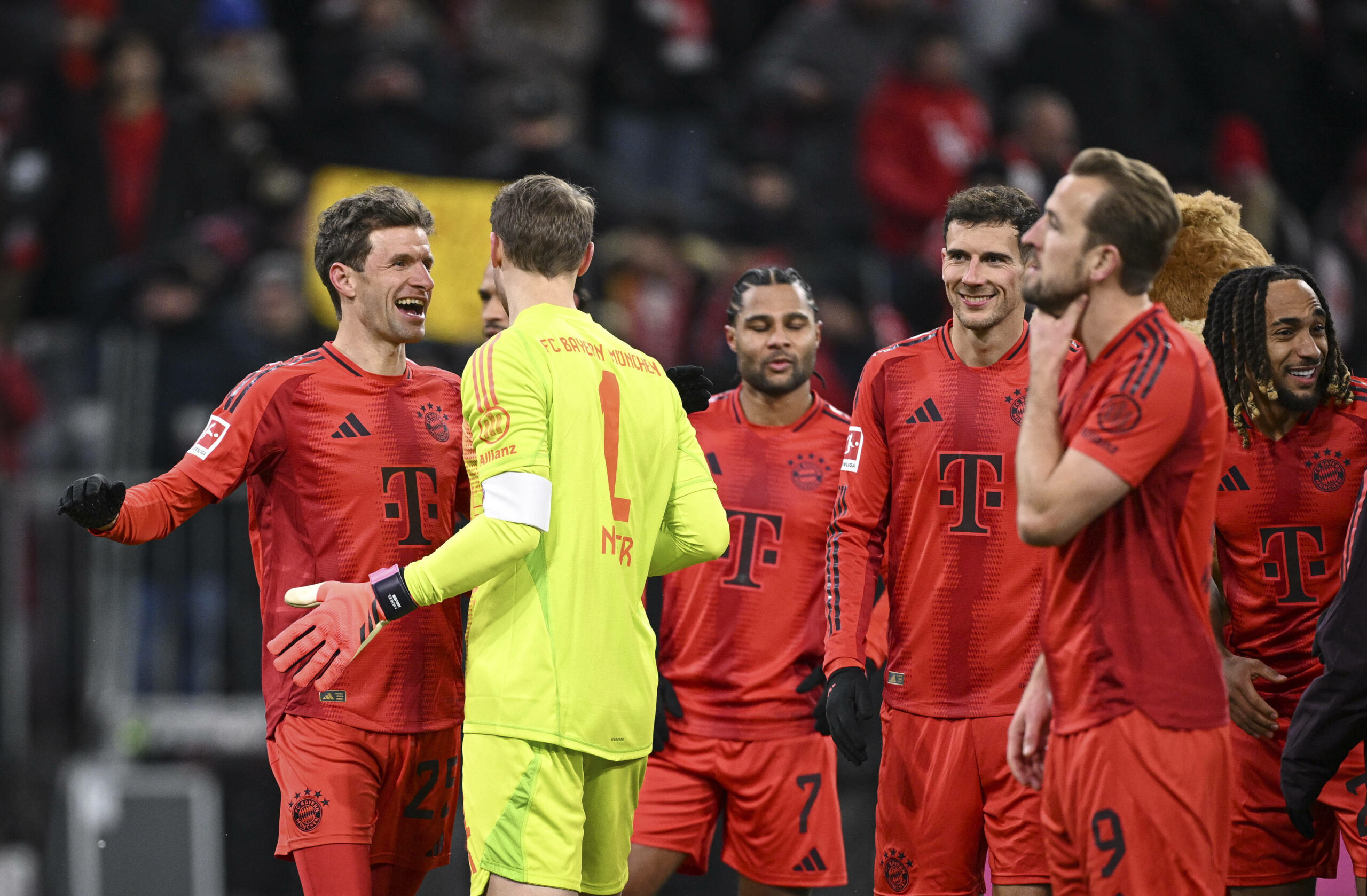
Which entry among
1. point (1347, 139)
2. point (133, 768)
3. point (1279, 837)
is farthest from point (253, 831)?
point (1347, 139)

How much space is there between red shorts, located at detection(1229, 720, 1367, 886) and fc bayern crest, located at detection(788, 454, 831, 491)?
1.65 meters

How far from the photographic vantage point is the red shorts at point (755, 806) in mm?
5016

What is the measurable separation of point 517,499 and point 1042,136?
762cm

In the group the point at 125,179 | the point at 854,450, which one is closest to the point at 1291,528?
the point at 854,450

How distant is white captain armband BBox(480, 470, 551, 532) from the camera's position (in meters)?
3.40

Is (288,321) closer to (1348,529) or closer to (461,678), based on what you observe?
(461,678)

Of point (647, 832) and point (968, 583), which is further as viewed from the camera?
point (647, 832)

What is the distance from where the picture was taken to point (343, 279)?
4.54 metres

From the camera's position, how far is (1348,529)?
4.25m

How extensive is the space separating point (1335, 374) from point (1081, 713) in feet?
6.31

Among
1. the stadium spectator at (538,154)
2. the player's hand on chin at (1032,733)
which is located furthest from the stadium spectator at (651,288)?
the player's hand on chin at (1032,733)

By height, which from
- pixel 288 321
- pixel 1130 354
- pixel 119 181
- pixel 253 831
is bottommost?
pixel 253 831

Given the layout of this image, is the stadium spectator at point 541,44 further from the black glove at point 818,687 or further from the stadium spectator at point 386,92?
the black glove at point 818,687

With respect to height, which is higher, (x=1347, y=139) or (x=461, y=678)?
Result: (x=1347, y=139)
